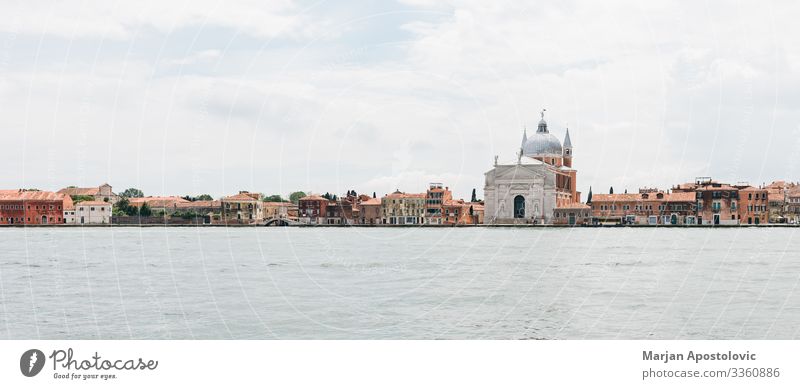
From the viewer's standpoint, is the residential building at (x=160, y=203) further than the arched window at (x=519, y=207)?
Yes

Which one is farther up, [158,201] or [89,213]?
[158,201]

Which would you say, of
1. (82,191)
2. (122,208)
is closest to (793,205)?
(122,208)

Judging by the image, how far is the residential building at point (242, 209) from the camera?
412ft

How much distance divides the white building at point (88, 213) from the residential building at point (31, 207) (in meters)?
0.93

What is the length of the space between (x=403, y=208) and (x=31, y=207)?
152ft

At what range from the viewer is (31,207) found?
387ft

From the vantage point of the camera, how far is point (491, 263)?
34.9 m

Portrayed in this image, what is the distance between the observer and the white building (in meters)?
122

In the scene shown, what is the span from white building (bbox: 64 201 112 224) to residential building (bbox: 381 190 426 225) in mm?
35953

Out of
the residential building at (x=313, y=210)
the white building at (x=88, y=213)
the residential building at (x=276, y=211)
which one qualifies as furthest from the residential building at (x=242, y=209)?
the white building at (x=88, y=213)

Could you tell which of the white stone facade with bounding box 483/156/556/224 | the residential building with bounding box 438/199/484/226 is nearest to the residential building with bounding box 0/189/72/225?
the residential building with bounding box 438/199/484/226

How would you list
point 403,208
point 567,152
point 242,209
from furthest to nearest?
point 567,152 < point 242,209 < point 403,208

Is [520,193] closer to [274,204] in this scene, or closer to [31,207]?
[274,204]

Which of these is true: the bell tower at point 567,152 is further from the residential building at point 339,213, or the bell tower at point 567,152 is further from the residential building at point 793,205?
the residential building at point 339,213
